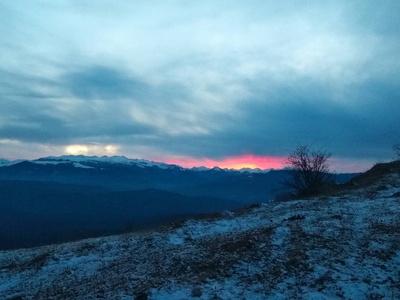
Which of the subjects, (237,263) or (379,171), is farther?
(379,171)

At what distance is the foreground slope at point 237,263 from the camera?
13.4 m

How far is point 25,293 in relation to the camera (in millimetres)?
15984

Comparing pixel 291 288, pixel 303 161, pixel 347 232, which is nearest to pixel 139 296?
pixel 291 288

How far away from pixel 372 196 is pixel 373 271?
17.2 m

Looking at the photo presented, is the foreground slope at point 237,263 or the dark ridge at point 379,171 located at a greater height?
the dark ridge at point 379,171

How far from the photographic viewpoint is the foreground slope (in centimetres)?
1340

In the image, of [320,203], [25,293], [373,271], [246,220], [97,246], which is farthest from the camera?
[320,203]

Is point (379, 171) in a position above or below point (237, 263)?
above

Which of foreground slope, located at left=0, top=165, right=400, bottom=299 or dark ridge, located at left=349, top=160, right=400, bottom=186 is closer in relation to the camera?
foreground slope, located at left=0, top=165, right=400, bottom=299

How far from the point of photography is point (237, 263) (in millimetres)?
15617

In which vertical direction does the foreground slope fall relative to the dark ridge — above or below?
below

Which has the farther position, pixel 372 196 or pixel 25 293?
pixel 372 196

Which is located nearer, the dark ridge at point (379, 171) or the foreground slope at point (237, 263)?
the foreground slope at point (237, 263)

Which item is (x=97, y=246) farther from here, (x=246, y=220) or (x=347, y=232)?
(x=347, y=232)
